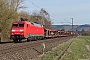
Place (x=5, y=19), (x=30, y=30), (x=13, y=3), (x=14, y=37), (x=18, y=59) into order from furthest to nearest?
(x=13, y=3) < (x=5, y=19) < (x=30, y=30) < (x=14, y=37) < (x=18, y=59)

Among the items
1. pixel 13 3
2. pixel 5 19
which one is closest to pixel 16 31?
pixel 5 19

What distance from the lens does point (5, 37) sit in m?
48.9

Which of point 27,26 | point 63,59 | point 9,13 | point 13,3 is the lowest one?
point 63,59

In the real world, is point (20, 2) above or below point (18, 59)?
above

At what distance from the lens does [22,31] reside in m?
36.5

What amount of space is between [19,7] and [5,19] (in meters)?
18.9

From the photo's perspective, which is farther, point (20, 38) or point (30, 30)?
point (30, 30)

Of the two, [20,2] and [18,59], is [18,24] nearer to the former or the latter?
[18,59]

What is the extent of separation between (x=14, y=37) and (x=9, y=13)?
48.7ft

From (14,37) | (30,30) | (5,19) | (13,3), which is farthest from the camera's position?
(13,3)

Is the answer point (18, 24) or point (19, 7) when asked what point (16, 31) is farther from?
point (19, 7)

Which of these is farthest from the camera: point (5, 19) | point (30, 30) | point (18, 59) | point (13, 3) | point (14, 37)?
point (13, 3)

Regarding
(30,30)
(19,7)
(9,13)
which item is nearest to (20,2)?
(19,7)

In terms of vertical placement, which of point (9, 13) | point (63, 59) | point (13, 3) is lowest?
point (63, 59)
